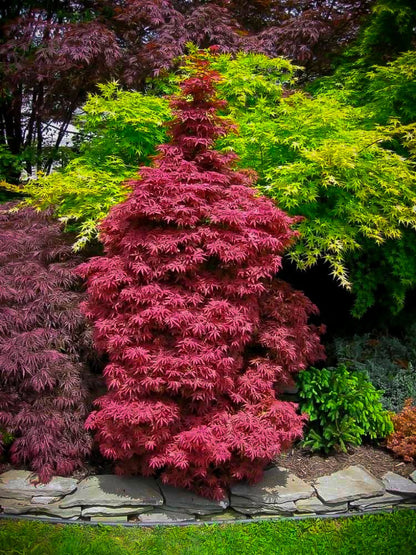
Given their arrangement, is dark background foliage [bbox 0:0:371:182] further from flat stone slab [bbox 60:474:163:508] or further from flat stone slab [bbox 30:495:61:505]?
flat stone slab [bbox 30:495:61:505]

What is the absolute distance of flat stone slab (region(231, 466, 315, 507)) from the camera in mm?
3443

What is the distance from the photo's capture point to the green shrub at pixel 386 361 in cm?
452

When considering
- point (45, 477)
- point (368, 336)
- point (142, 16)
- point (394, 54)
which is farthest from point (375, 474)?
point (142, 16)

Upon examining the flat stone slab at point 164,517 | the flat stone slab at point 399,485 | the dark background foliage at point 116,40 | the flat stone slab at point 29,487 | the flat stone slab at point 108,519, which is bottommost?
the flat stone slab at point 108,519

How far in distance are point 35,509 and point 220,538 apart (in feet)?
4.09

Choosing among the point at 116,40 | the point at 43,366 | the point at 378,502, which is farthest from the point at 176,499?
the point at 116,40

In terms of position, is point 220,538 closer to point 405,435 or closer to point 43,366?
point 43,366

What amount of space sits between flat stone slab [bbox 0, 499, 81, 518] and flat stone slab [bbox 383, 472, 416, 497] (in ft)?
7.22

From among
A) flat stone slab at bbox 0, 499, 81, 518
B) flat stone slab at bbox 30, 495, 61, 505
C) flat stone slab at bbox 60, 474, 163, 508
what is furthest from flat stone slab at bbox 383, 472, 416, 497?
flat stone slab at bbox 30, 495, 61, 505

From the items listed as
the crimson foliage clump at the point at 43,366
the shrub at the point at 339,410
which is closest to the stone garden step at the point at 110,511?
the crimson foliage clump at the point at 43,366

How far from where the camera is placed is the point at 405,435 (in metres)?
4.08

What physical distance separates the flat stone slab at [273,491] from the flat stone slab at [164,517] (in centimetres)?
36

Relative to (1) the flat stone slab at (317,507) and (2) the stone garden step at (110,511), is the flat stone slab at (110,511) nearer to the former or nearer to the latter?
A: (2) the stone garden step at (110,511)

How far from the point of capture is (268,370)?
3500mm
